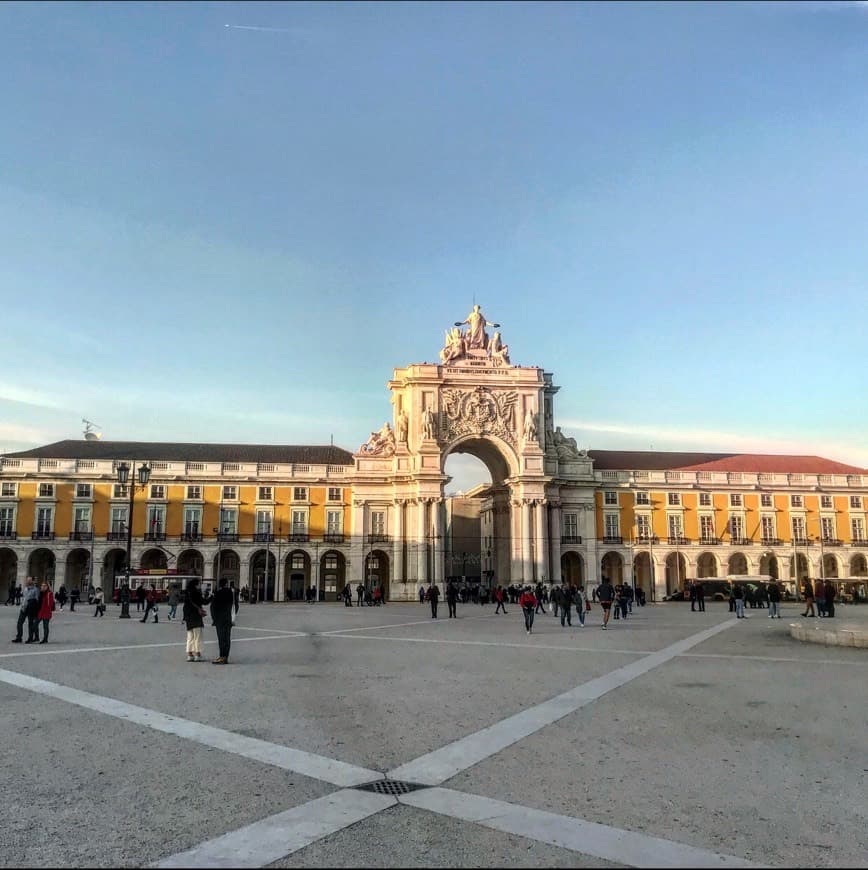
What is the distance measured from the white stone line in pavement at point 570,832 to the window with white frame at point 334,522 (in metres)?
58.3

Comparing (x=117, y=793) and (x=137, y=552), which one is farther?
(x=137, y=552)

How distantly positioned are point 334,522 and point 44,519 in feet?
75.1

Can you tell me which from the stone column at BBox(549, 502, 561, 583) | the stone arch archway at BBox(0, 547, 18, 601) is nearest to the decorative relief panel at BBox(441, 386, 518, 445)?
the stone column at BBox(549, 502, 561, 583)

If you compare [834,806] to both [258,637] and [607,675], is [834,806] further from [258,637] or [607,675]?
[258,637]

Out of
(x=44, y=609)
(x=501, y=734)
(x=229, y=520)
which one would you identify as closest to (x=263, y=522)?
(x=229, y=520)

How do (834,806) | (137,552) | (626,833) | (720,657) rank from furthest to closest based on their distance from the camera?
(137,552) < (720,657) < (834,806) < (626,833)

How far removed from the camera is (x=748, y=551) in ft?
216

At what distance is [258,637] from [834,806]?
1713cm

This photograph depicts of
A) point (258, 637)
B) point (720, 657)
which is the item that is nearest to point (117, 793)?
point (720, 657)

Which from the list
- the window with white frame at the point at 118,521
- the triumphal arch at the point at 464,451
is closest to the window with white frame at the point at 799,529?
the triumphal arch at the point at 464,451

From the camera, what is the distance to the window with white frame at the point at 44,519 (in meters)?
60.0

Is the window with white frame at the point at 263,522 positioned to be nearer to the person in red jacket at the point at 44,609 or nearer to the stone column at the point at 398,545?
the stone column at the point at 398,545

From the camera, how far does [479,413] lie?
6375 centimetres

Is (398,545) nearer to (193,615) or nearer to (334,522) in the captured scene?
(334,522)
